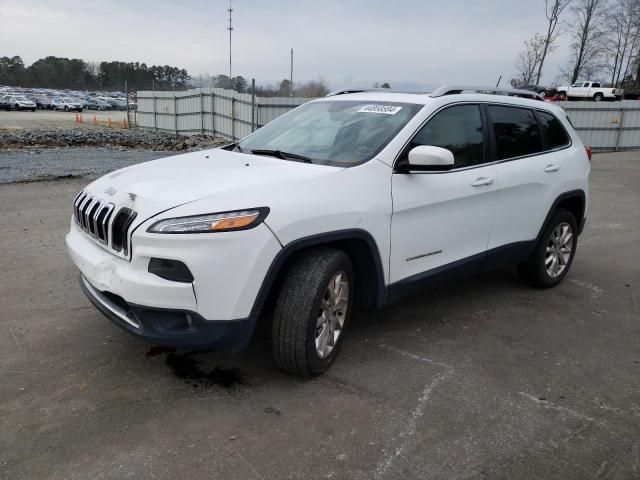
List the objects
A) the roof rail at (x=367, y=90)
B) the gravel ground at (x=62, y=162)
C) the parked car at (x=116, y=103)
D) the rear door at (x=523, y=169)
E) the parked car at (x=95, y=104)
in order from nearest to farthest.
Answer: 1. the roof rail at (x=367, y=90)
2. the rear door at (x=523, y=169)
3. the gravel ground at (x=62, y=162)
4. the parked car at (x=95, y=104)
5. the parked car at (x=116, y=103)

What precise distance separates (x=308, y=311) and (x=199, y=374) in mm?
881

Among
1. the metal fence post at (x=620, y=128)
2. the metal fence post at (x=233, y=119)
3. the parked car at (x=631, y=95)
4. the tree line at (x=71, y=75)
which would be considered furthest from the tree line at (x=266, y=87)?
the tree line at (x=71, y=75)

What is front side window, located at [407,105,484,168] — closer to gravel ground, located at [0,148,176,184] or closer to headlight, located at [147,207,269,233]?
headlight, located at [147,207,269,233]

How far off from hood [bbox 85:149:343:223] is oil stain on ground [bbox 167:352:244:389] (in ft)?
3.55

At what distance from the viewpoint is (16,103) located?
4841cm

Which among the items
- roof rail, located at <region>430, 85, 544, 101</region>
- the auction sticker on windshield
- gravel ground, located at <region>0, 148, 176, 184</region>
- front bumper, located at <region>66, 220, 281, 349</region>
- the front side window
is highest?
roof rail, located at <region>430, 85, 544, 101</region>

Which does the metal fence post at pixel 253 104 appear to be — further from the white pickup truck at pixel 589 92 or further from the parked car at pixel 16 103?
the parked car at pixel 16 103

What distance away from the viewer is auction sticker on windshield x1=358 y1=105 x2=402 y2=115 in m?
4.08

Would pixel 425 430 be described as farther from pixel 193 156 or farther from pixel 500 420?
pixel 193 156

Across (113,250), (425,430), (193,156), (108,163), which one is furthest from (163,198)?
(108,163)

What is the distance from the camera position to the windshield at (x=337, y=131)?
12.5 ft

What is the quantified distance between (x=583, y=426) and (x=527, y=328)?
1390mm

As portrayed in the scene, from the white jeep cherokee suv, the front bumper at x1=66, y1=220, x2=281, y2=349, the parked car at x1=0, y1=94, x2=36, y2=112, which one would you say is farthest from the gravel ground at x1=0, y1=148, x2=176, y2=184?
the parked car at x1=0, y1=94, x2=36, y2=112

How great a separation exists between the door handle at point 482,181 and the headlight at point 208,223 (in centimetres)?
195
